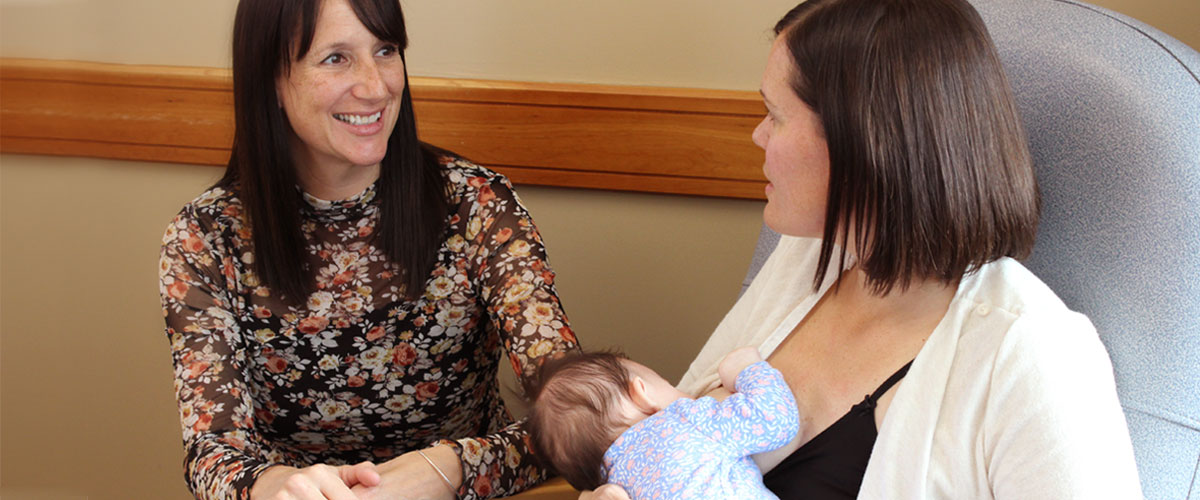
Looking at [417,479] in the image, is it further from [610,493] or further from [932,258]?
[932,258]

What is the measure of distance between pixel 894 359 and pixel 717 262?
1.01 meters

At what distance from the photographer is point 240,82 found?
1697 mm

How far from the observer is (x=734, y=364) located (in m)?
1.34

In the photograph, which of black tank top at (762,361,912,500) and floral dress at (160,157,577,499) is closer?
black tank top at (762,361,912,500)

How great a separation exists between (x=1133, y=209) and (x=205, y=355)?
4.70 feet

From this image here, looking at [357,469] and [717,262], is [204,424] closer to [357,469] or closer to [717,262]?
[357,469]

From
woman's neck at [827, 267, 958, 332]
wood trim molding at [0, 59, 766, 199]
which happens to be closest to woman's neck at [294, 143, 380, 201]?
wood trim molding at [0, 59, 766, 199]

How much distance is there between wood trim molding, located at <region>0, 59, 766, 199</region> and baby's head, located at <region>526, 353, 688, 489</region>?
0.84m

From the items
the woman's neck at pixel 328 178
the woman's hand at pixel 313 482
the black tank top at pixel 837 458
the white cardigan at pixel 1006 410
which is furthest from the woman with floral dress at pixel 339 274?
the white cardigan at pixel 1006 410

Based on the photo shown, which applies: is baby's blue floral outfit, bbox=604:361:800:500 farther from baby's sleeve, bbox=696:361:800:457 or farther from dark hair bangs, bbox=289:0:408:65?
dark hair bangs, bbox=289:0:408:65

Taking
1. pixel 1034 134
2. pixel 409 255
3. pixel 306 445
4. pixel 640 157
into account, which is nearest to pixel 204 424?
pixel 306 445

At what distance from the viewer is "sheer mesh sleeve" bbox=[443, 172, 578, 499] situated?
1545 mm

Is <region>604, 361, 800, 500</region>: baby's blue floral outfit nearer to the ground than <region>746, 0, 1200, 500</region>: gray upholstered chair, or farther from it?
nearer to the ground

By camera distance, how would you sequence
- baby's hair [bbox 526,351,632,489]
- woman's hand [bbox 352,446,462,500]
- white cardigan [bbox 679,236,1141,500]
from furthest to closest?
woman's hand [bbox 352,446,462,500] → baby's hair [bbox 526,351,632,489] → white cardigan [bbox 679,236,1141,500]
